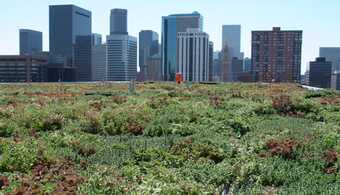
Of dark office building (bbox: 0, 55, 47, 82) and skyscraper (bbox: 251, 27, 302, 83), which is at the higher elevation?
skyscraper (bbox: 251, 27, 302, 83)

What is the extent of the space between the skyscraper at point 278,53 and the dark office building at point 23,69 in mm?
78259

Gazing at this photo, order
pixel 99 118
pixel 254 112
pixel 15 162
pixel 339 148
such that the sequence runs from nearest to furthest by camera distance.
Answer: pixel 15 162, pixel 339 148, pixel 99 118, pixel 254 112

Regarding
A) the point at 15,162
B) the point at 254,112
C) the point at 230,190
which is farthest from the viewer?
the point at 254,112

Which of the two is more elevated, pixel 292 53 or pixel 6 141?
pixel 292 53

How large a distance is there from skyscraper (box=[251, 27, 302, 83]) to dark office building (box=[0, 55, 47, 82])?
3081 inches

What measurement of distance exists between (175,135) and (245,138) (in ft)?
5.91

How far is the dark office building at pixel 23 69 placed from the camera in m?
112

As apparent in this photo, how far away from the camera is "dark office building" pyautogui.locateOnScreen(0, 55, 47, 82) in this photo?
112500 millimetres

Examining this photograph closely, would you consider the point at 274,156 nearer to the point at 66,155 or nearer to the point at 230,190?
the point at 230,190

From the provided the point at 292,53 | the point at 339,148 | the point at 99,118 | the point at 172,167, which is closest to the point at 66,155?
the point at 172,167

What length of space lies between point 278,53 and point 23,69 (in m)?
96.6

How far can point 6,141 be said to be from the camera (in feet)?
25.3

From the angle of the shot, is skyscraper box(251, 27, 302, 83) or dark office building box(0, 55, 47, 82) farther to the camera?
skyscraper box(251, 27, 302, 83)

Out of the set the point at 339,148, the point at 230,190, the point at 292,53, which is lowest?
the point at 230,190
